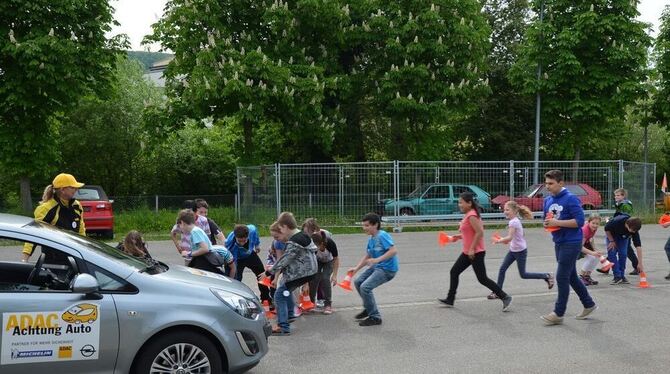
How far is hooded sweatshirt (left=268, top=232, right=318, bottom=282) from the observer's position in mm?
7246

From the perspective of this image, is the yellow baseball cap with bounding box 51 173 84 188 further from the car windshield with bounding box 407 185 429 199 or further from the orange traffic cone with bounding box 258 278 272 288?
the car windshield with bounding box 407 185 429 199

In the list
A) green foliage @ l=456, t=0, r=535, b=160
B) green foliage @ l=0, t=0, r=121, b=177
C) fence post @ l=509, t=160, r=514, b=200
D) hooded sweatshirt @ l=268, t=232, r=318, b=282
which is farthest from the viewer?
green foliage @ l=456, t=0, r=535, b=160

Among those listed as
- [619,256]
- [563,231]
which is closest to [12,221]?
[563,231]

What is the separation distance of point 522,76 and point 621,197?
688 inches

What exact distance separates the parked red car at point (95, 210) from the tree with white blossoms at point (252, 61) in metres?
5.23

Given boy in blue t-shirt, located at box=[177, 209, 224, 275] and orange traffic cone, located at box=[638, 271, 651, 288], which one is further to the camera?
orange traffic cone, located at box=[638, 271, 651, 288]

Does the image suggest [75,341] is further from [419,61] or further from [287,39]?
[419,61]

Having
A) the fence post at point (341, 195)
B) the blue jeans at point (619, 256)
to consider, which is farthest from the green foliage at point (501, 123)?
the blue jeans at point (619, 256)

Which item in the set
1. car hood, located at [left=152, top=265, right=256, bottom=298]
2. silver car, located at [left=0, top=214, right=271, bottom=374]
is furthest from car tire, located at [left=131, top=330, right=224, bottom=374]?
car hood, located at [left=152, top=265, right=256, bottom=298]

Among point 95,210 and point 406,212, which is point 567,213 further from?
point 95,210

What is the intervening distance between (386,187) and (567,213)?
41.9ft

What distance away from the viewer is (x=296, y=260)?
24.0 feet

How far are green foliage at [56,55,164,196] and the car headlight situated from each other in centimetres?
2366

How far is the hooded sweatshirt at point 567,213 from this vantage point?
24.6 ft
